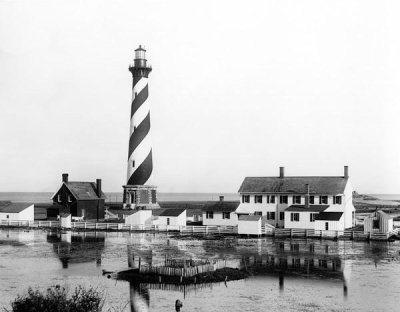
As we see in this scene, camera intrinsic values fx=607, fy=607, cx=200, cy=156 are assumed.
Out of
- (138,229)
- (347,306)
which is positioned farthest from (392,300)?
(138,229)

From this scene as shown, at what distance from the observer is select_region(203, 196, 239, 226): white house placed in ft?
198

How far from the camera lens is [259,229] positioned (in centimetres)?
5378

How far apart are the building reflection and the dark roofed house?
22.6ft

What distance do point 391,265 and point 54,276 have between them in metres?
19.5

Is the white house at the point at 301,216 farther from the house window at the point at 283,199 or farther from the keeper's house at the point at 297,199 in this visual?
the house window at the point at 283,199

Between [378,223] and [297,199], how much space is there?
9.27 m

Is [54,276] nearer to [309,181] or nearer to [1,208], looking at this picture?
[309,181]

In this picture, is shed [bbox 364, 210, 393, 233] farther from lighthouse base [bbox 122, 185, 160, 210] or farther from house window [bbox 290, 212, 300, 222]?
lighthouse base [bbox 122, 185, 160, 210]

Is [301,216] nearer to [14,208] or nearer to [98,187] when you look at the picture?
[98,187]

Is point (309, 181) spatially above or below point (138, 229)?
above

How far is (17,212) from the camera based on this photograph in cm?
6762

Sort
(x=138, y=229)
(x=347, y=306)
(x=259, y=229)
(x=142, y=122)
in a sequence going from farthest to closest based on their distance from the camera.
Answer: (x=142, y=122)
(x=138, y=229)
(x=259, y=229)
(x=347, y=306)

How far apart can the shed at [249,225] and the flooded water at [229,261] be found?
208 cm

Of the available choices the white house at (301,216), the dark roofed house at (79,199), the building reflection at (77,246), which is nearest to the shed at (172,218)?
the building reflection at (77,246)
